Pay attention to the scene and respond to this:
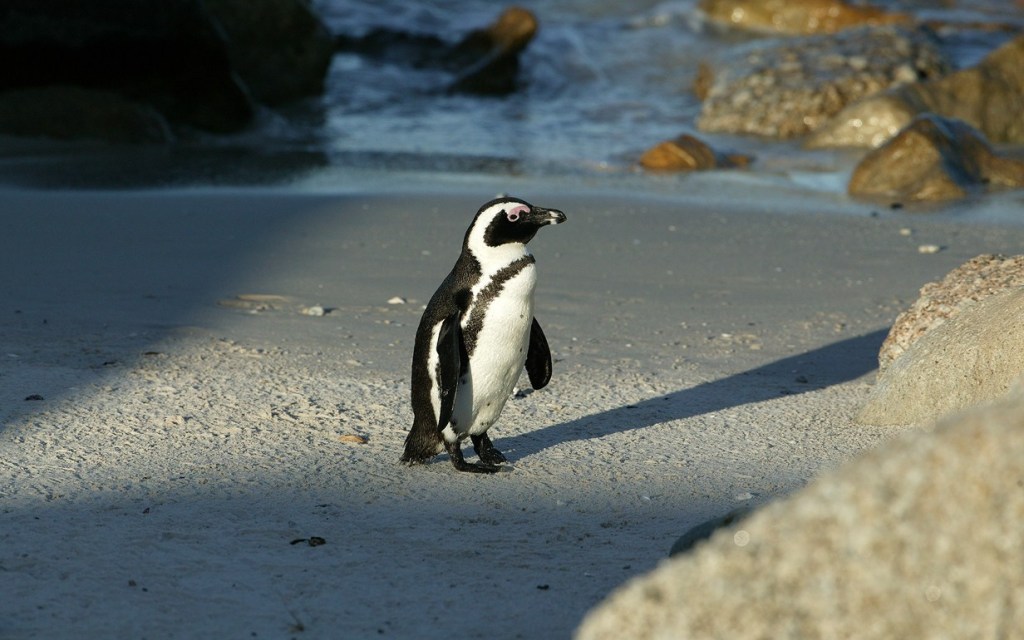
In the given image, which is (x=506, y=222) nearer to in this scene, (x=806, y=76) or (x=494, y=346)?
(x=494, y=346)

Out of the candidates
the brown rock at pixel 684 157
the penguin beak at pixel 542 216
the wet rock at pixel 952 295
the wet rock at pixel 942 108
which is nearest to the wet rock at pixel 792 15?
the wet rock at pixel 942 108

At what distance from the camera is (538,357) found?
419 cm

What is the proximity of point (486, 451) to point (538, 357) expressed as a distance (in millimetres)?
391

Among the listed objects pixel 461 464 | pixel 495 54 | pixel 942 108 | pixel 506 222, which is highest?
pixel 506 222

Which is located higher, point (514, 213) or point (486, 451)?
point (514, 213)

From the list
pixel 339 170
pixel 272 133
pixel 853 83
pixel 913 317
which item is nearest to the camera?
pixel 913 317

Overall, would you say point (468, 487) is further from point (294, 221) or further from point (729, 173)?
point (729, 173)

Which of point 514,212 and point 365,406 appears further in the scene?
point 365,406

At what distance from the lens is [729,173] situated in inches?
408

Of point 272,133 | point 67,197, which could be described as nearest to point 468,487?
point 67,197

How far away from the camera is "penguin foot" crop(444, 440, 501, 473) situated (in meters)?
3.87

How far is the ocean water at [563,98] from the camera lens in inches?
430

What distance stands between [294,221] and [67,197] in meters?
1.41

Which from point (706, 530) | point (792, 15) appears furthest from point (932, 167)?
point (792, 15)
